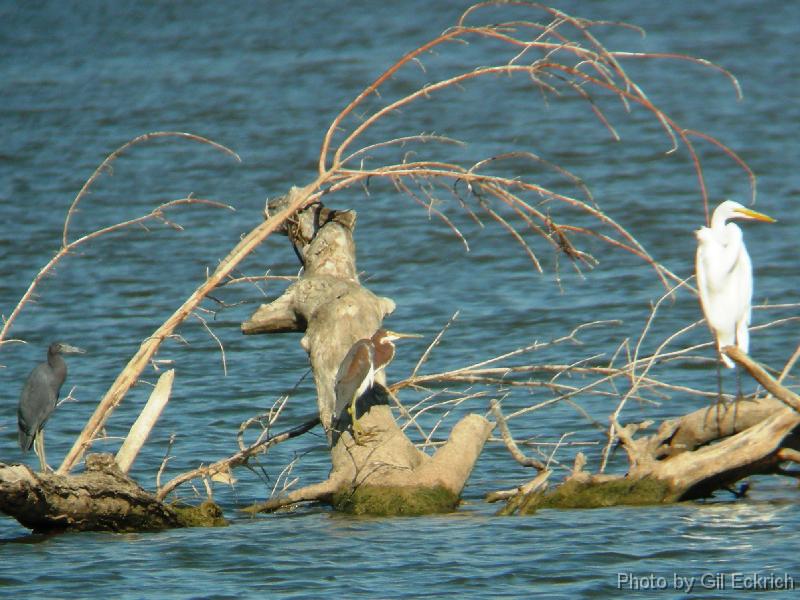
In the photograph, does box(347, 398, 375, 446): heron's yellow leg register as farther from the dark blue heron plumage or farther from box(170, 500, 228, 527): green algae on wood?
the dark blue heron plumage

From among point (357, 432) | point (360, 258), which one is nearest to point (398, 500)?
point (357, 432)

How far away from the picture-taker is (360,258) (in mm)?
A: 15672

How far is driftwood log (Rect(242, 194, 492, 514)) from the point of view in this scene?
7.35 meters

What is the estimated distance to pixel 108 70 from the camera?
27234 millimetres

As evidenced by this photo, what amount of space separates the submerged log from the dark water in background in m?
0.11

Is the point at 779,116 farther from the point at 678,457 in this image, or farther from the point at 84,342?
the point at 678,457

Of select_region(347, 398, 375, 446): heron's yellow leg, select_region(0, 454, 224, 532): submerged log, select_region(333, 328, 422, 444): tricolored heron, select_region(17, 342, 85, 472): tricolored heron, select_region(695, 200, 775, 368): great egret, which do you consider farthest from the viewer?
select_region(17, 342, 85, 472): tricolored heron

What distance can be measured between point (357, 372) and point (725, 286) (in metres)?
2.15

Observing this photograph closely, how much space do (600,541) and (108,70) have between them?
22.0m

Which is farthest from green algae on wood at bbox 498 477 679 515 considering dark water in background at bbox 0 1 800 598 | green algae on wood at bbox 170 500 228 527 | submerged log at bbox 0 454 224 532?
submerged log at bbox 0 454 224 532

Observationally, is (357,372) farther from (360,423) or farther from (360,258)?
(360,258)

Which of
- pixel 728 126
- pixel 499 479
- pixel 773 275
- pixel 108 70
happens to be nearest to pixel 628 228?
pixel 773 275

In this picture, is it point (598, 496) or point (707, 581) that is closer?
point (707, 581)

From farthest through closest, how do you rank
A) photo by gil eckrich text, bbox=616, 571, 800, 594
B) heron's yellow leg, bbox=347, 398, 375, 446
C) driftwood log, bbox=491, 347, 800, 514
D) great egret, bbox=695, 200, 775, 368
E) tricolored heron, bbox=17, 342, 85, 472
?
1. tricolored heron, bbox=17, 342, 85, 472
2. great egret, bbox=695, 200, 775, 368
3. heron's yellow leg, bbox=347, 398, 375, 446
4. driftwood log, bbox=491, 347, 800, 514
5. photo by gil eckrich text, bbox=616, 571, 800, 594
